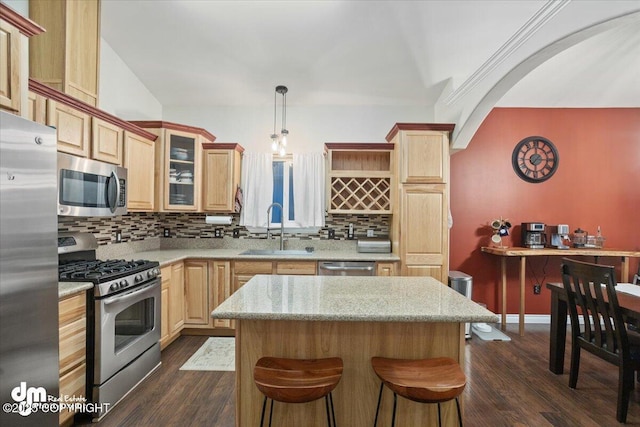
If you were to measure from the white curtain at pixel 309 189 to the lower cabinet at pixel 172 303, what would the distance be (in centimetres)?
154

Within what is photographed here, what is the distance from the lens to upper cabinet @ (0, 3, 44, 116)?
1465 millimetres

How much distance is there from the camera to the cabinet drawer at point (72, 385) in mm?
1813

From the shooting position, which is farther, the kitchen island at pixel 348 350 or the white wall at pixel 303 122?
the white wall at pixel 303 122

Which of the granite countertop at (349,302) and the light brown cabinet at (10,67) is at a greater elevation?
the light brown cabinet at (10,67)

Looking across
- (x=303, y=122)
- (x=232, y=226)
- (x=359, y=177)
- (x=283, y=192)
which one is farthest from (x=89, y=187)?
(x=359, y=177)

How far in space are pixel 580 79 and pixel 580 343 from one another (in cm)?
301

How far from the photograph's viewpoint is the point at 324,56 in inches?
131

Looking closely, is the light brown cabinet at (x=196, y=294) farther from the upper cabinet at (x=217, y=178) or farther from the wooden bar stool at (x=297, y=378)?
the wooden bar stool at (x=297, y=378)

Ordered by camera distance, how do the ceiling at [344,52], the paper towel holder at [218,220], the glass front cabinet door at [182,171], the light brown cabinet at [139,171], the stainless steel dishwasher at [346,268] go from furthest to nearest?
the paper towel holder at [218,220]
the glass front cabinet door at [182,171]
the stainless steel dishwasher at [346,268]
the light brown cabinet at [139,171]
the ceiling at [344,52]

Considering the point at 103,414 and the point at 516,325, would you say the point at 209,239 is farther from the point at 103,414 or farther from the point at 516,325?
the point at 516,325

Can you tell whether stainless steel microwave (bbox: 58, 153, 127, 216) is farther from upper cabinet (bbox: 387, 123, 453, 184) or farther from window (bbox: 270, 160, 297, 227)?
upper cabinet (bbox: 387, 123, 453, 184)

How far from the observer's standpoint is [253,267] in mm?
3338

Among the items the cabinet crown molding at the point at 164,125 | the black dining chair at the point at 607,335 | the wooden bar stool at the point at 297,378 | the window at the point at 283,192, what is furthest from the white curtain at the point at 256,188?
the black dining chair at the point at 607,335

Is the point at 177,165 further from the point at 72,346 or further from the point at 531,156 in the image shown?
the point at 531,156
